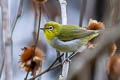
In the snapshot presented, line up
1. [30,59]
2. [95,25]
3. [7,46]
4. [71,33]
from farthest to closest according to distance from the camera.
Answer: [71,33], [95,25], [30,59], [7,46]

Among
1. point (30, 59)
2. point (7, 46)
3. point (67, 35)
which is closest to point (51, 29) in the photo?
point (67, 35)

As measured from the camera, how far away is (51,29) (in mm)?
2182

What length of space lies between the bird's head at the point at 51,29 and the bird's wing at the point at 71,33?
42 millimetres

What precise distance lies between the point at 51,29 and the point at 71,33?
186 mm

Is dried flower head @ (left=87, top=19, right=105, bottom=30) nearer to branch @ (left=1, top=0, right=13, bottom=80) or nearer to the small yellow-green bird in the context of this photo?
the small yellow-green bird

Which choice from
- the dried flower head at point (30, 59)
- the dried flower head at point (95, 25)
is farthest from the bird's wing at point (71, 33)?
the dried flower head at point (30, 59)

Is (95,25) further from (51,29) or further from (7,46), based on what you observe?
(7,46)

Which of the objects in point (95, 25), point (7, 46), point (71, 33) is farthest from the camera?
point (71, 33)

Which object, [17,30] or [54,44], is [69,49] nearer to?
[54,44]

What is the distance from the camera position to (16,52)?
8.45 feet

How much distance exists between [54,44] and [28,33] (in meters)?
0.49

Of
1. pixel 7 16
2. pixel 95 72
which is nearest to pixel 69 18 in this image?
pixel 7 16

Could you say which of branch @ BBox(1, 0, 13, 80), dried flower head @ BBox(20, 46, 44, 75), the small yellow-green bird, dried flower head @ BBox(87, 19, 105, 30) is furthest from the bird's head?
branch @ BBox(1, 0, 13, 80)

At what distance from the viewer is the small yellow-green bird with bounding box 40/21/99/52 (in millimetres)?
2080
